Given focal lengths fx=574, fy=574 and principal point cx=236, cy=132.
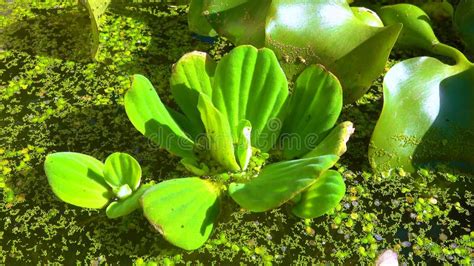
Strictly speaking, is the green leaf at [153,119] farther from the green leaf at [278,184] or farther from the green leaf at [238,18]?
the green leaf at [238,18]

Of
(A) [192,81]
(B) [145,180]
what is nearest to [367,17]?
(A) [192,81]

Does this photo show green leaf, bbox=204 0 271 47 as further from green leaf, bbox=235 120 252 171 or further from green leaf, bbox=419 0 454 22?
green leaf, bbox=419 0 454 22

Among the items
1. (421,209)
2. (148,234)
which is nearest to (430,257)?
(421,209)

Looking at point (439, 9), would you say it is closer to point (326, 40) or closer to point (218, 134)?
point (326, 40)

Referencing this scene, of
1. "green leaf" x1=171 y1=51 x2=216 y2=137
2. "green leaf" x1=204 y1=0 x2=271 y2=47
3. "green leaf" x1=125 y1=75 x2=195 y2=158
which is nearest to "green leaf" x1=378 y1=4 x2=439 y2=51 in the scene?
"green leaf" x1=204 y1=0 x2=271 y2=47

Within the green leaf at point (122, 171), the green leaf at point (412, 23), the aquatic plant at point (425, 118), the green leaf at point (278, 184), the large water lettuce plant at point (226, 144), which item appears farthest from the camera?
the green leaf at point (412, 23)

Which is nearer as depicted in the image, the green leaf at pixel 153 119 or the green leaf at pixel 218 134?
the green leaf at pixel 218 134

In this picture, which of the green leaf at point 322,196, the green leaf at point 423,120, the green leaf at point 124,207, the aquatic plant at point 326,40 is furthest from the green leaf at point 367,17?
the green leaf at point 124,207

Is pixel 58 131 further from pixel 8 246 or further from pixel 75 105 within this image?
pixel 8 246
